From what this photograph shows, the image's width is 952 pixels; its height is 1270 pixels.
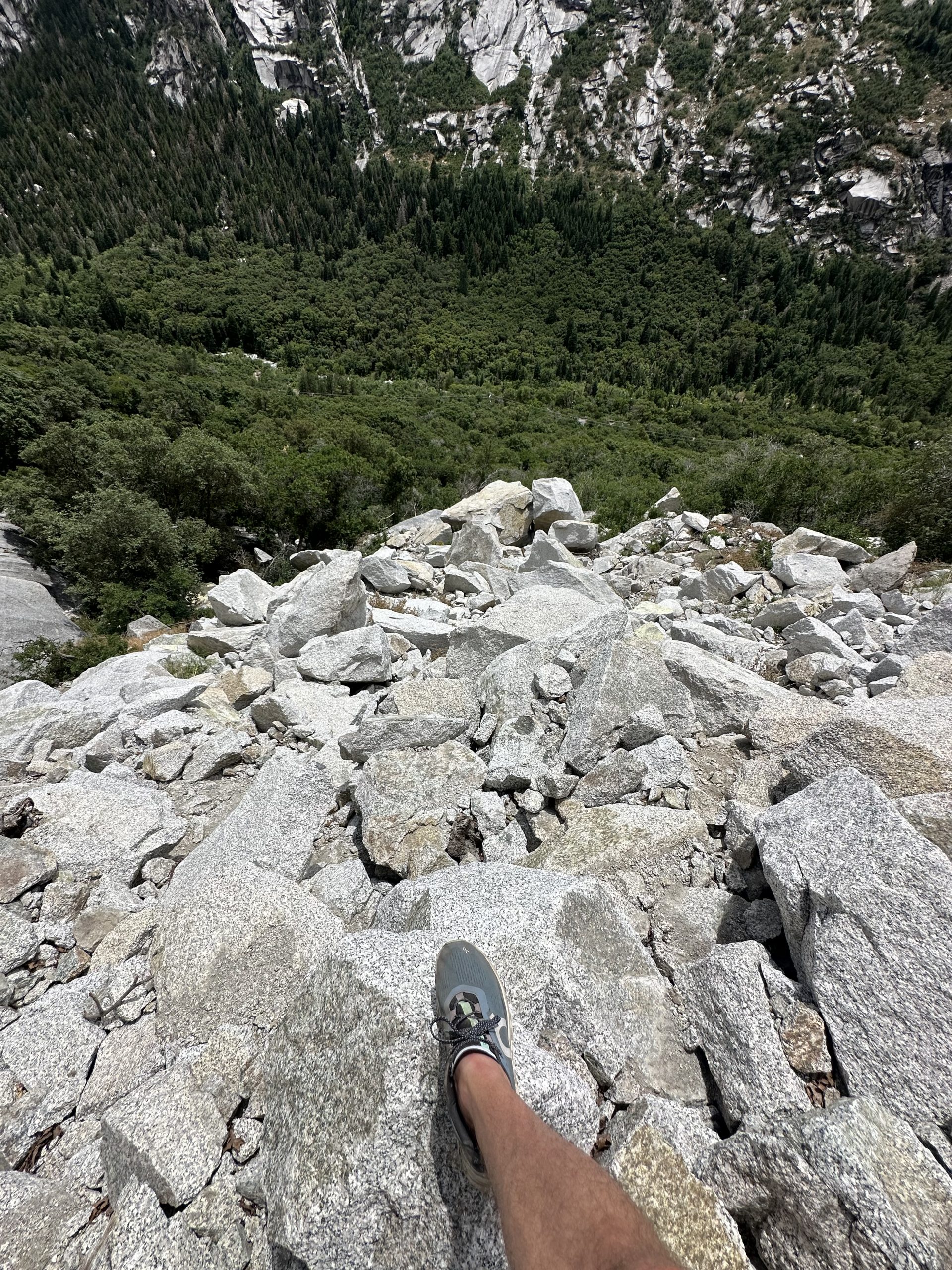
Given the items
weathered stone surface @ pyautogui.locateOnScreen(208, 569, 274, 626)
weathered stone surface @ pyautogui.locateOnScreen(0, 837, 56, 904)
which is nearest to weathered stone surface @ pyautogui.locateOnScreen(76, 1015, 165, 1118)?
weathered stone surface @ pyautogui.locateOnScreen(0, 837, 56, 904)

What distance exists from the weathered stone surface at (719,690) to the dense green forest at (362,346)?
26.6 feet

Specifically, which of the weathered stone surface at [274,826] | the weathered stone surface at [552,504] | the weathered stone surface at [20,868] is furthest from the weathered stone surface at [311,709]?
the weathered stone surface at [552,504]

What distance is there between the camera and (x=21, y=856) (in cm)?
451

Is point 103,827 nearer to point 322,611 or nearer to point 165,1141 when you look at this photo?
point 165,1141

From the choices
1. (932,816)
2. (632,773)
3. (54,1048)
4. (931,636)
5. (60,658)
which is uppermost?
(932,816)

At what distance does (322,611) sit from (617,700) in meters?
5.27

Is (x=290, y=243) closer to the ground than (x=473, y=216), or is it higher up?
closer to the ground

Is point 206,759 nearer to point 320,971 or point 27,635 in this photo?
point 320,971

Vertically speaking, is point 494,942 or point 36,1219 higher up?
point 494,942

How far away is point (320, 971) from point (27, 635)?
1279 cm

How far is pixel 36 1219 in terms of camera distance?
2.65 meters

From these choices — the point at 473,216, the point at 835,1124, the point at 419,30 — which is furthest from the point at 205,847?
the point at 419,30

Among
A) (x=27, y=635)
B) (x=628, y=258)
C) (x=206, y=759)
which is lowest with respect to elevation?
(x=27, y=635)

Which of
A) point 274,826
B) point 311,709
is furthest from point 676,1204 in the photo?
point 311,709
